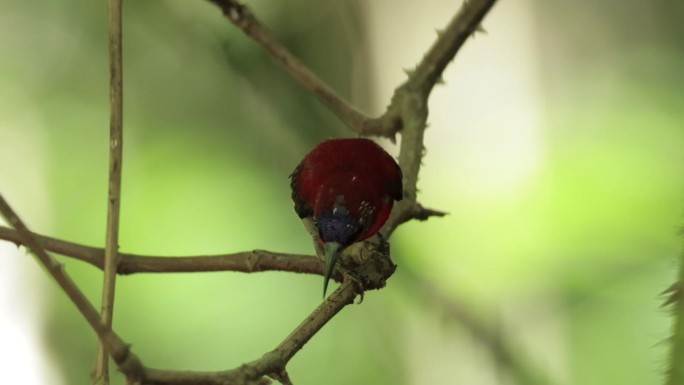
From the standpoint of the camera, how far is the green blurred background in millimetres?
941

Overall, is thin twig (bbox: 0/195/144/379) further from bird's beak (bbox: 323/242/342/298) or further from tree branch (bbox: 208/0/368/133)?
tree branch (bbox: 208/0/368/133)

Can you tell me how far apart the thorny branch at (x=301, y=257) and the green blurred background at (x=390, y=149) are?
11.5 inches

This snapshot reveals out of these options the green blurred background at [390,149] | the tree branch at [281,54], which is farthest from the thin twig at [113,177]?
the green blurred background at [390,149]

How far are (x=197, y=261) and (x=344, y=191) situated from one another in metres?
0.12

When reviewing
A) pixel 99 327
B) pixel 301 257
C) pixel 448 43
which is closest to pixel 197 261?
pixel 301 257

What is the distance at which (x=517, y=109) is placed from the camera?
103 centimetres

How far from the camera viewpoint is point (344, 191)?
0.55m

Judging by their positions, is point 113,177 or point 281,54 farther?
point 281,54

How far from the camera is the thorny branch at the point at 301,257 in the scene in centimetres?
34

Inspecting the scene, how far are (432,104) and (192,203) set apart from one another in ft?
1.19

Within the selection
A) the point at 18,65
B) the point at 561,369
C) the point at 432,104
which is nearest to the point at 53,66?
the point at 18,65

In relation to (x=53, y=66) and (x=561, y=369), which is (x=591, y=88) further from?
(x=53, y=66)

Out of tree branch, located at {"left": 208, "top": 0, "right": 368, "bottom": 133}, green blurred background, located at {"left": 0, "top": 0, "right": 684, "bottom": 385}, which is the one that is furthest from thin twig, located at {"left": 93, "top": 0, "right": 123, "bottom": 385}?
green blurred background, located at {"left": 0, "top": 0, "right": 684, "bottom": 385}

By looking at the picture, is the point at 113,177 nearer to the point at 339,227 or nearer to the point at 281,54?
the point at 339,227
